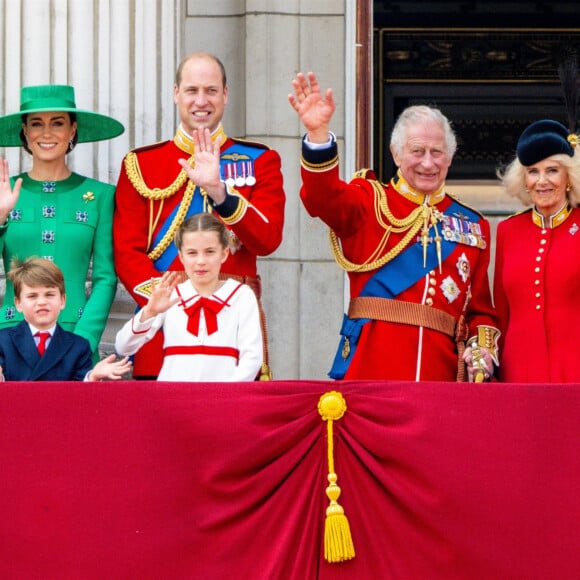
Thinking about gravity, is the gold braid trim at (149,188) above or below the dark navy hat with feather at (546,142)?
below

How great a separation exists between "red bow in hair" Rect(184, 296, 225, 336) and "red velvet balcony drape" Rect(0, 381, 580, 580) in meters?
0.43

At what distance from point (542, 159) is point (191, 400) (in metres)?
1.58

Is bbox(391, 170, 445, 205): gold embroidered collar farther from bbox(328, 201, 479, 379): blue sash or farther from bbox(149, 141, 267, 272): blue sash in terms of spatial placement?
bbox(149, 141, 267, 272): blue sash

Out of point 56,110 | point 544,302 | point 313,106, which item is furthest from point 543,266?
point 56,110

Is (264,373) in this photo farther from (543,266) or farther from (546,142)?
(546,142)

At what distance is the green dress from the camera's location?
6141 mm

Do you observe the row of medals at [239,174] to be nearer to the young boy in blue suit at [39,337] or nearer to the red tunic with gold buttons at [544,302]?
the young boy in blue suit at [39,337]

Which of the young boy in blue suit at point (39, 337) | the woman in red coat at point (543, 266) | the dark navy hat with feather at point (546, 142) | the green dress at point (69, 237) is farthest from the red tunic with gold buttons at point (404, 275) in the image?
the young boy in blue suit at point (39, 337)

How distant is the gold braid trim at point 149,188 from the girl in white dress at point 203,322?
45cm

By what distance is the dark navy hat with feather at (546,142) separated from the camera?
6.05 metres

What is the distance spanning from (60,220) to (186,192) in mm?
427

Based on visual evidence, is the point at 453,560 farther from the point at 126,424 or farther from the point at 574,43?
the point at 574,43

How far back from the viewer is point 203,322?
18.5 ft

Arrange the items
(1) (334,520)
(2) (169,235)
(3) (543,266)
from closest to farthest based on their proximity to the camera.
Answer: (1) (334,520) < (3) (543,266) < (2) (169,235)
